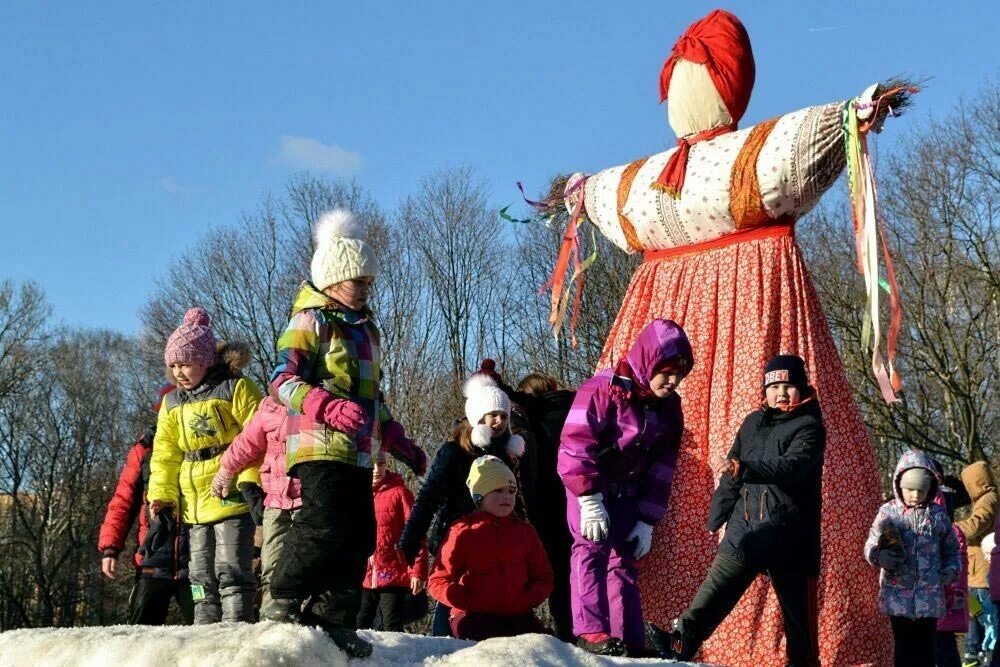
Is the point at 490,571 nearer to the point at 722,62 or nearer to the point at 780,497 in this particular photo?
the point at 780,497

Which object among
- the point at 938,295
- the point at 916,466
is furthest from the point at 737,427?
the point at 938,295

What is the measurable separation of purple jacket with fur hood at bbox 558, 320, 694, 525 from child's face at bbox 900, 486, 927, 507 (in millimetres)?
1851

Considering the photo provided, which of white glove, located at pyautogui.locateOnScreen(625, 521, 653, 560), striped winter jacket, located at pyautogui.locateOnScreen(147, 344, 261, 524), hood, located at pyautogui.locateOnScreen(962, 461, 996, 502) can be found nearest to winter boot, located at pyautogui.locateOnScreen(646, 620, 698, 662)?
white glove, located at pyautogui.locateOnScreen(625, 521, 653, 560)

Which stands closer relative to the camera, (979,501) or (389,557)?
(389,557)

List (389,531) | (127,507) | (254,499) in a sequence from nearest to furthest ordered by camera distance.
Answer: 1. (254,499)
2. (127,507)
3. (389,531)

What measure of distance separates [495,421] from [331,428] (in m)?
1.86

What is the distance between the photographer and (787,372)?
19.3ft

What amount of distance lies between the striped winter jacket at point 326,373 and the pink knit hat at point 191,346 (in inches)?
72.2

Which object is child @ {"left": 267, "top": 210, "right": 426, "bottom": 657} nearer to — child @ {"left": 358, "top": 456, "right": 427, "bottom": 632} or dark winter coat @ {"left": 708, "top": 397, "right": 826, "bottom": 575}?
dark winter coat @ {"left": 708, "top": 397, "right": 826, "bottom": 575}

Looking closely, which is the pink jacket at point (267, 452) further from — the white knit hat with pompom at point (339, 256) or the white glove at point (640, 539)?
the white glove at point (640, 539)

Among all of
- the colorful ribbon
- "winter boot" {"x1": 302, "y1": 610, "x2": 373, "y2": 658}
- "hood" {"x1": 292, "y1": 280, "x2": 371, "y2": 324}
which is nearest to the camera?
"winter boot" {"x1": 302, "y1": 610, "x2": 373, "y2": 658}

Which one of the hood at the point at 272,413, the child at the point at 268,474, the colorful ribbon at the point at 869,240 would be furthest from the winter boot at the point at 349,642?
the colorful ribbon at the point at 869,240

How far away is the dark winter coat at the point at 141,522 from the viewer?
6539 millimetres

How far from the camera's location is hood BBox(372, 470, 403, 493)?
7.90 m
